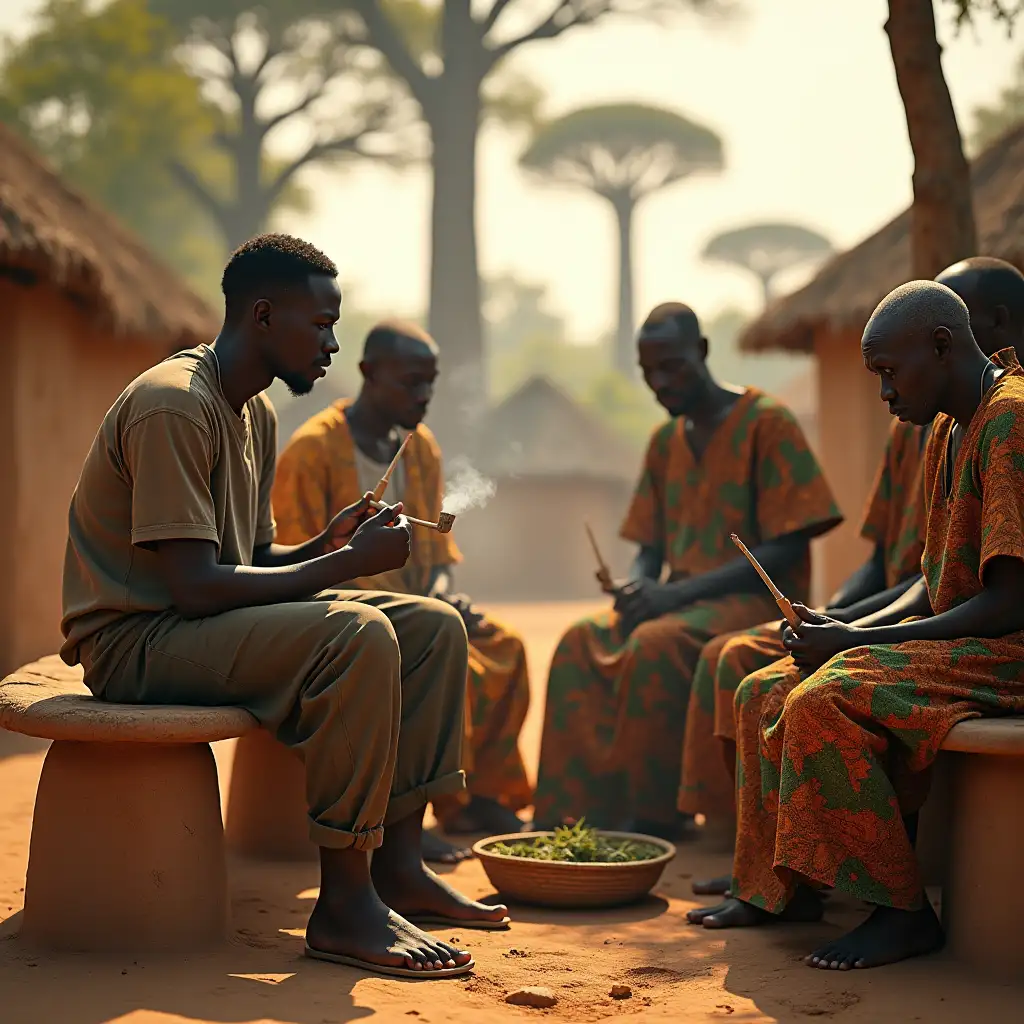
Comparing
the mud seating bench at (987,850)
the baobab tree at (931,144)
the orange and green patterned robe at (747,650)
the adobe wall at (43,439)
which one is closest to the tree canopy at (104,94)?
the adobe wall at (43,439)

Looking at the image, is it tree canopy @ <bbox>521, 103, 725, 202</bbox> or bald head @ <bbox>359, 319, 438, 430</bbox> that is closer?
bald head @ <bbox>359, 319, 438, 430</bbox>

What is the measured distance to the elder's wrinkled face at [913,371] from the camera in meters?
3.90

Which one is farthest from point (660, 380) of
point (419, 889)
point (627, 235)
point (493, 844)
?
point (627, 235)

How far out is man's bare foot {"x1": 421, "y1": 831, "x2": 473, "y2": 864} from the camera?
5.21 meters

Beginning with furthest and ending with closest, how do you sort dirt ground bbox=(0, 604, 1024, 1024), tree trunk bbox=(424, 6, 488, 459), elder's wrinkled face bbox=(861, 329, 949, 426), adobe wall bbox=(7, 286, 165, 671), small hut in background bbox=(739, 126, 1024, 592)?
tree trunk bbox=(424, 6, 488, 459) < small hut in background bbox=(739, 126, 1024, 592) < adobe wall bbox=(7, 286, 165, 671) < elder's wrinkled face bbox=(861, 329, 949, 426) < dirt ground bbox=(0, 604, 1024, 1024)

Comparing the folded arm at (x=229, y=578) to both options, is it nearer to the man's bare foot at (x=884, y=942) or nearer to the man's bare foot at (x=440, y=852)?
the man's bare foot at (x=884, y=942)

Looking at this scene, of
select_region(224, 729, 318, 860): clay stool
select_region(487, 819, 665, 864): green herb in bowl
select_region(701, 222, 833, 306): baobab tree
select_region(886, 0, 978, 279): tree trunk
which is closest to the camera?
select_region(487, 819, 665, 864): green herb in bowl

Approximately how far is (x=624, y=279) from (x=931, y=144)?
121 ft

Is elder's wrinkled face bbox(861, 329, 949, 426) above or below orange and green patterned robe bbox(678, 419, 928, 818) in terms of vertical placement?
Answer: above

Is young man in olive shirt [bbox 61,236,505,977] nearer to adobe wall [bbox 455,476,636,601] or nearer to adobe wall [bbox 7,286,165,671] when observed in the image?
adobe wall [bbox 7,286,165,671]

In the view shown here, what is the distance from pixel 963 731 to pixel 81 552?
227cm

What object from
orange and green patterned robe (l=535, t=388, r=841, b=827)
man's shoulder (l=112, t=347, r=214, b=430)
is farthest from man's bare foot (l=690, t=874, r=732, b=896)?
man's shoulder (l=112, t=347, r=214, b=430)

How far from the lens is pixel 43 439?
911 centimetres

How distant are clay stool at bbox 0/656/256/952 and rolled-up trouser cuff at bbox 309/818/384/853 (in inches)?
12.3
